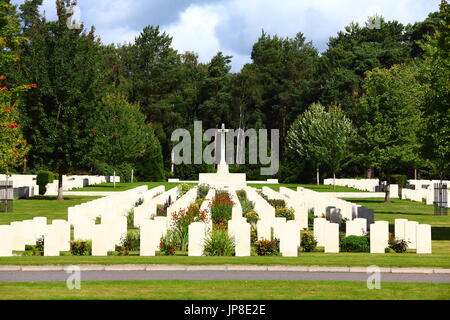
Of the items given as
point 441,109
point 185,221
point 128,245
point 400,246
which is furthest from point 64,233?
point 441,109

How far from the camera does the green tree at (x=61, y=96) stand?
4219cm

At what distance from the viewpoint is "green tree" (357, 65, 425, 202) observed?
4347 centimetres

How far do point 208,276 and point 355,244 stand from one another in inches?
271

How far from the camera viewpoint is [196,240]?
17156 mm

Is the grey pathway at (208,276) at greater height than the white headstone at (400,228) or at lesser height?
lesser

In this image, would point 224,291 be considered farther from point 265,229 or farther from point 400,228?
point 400,228

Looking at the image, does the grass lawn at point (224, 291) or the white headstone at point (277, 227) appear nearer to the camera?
the grass lawn at point (224, 291)

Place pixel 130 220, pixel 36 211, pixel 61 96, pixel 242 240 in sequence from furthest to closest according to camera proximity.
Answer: pixel 61 96 < pixel 36 211 < pixel 130 220 < pixel 242 240

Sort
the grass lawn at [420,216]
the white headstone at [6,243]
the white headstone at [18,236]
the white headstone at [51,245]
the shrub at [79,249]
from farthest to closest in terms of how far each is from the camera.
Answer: the grass lawn at [420,216] → the white headstone at [18,236] → the shrub at [79,249] → the white headstone at [51,245] → the white headstone at [6,243]

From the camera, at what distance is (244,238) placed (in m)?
17.0

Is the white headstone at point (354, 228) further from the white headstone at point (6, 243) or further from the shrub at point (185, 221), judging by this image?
the white headstone at point (6, 243)

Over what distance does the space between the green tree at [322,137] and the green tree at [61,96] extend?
2546cm

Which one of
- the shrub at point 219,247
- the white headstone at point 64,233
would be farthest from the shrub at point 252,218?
the white headstone at point 64,233

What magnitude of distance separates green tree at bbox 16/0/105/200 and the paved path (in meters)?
28.9
